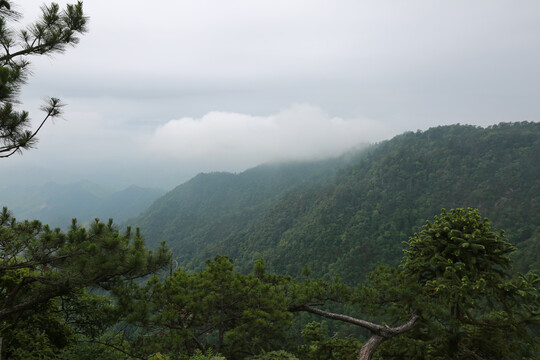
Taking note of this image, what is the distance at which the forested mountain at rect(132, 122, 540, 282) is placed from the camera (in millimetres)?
66000

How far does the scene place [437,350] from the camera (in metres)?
6.32

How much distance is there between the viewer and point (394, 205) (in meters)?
84.8

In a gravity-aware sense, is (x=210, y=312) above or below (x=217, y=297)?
below

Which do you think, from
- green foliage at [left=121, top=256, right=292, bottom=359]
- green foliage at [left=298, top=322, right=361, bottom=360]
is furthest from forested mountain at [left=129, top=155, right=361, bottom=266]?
green foliage at [left=298, top=322, right=361, bottom=360]

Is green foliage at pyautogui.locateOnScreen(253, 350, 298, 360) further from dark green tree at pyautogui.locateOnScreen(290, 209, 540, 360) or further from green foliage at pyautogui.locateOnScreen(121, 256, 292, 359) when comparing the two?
dark green tree at pyautogui.locateOnScreen(290, 209, 540, 360)

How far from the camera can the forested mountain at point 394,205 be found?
66.0m

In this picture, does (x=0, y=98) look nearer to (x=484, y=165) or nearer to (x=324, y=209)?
(x=324, y=209)

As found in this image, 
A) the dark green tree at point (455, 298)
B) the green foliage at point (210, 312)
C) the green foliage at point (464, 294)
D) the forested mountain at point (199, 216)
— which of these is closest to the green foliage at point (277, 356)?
the green foliage at point (210, 312)

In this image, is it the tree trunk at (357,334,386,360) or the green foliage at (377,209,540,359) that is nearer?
the green foliage at (377,209,540,359)

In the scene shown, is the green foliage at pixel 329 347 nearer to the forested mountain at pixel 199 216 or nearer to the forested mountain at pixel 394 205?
the forested mountain at pixel 394 205

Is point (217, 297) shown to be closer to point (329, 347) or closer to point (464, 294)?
point (329, 347)

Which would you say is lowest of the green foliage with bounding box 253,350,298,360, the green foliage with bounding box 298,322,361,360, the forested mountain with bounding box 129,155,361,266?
the forested mountain with bounding box 129,155,361,266

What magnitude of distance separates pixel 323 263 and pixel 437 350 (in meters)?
63.8

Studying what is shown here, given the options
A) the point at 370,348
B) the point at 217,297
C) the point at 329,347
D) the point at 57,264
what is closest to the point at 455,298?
the point at 370,348
